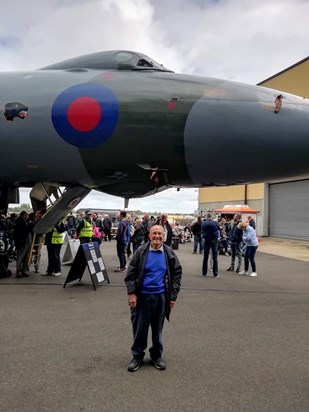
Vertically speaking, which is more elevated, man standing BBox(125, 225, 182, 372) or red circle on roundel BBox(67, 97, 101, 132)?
red circle on roundel BBox(67, 97, 101, 132)

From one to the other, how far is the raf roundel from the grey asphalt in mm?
2666

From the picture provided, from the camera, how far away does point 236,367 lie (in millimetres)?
4117

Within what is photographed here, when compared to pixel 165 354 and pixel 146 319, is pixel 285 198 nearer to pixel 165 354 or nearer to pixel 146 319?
pixel 165 354

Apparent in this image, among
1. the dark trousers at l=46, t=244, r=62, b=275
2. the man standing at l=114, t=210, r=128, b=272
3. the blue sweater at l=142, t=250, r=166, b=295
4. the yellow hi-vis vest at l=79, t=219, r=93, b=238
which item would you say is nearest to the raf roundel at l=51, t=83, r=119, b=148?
the blue sweater at l=142, t=250, r=166, b=295

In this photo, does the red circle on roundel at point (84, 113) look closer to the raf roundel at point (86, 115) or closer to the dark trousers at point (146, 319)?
the raf roundel at point (86, 115)

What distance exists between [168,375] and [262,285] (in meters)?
5.82

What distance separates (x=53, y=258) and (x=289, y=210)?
21982mm

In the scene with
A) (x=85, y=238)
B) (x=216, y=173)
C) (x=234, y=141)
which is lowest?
(x=85, y=238)

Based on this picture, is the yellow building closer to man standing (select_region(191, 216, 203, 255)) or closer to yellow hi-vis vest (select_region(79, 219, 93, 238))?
man standing (select_region(191, 216, 203, 255))

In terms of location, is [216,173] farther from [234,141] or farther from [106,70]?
[106,70]

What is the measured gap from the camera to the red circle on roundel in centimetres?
576

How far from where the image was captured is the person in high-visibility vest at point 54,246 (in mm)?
9531

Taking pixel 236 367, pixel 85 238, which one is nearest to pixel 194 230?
pixel 85 238

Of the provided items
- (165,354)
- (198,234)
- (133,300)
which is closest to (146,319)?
(133,300)
